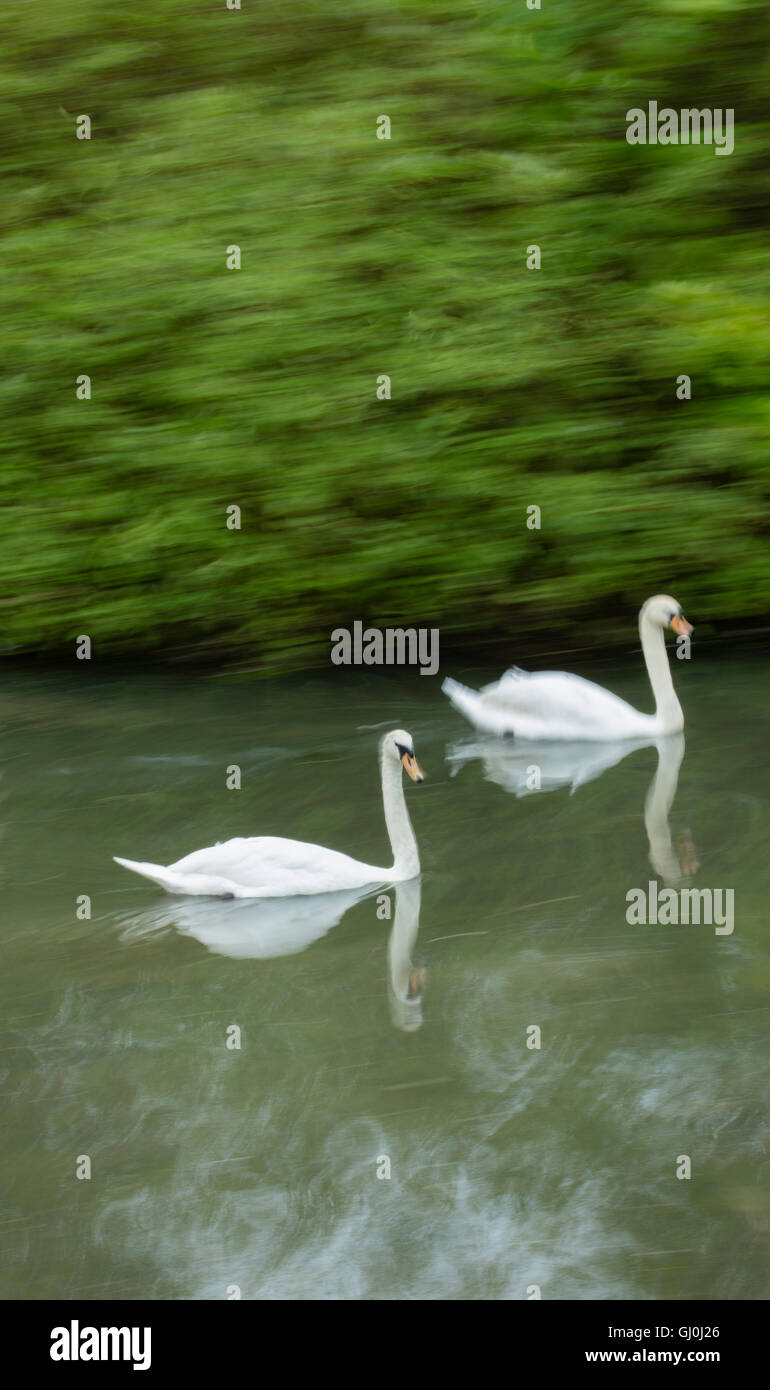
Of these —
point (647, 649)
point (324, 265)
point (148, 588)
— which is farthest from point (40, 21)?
point (647, 649)

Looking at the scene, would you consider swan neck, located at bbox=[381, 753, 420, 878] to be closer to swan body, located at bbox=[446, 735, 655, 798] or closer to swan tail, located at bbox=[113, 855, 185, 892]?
swan tail, located at bbox=[113, 855, 185, 892]

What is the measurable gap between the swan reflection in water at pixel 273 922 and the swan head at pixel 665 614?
2353 mm

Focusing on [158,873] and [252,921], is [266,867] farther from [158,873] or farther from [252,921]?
[158,873]

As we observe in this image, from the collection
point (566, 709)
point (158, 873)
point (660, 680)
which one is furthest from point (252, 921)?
point (660, 680)

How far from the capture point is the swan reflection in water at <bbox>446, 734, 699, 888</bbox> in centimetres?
656

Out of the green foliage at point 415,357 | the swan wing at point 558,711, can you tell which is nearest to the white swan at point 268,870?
the swan wing at point 558,711

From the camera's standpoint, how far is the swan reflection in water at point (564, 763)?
21.5 feet

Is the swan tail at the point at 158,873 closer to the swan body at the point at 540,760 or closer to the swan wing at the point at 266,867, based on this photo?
the swan wing at the point at 266,867

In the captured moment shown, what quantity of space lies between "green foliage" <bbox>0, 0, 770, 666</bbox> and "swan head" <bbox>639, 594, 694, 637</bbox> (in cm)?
93

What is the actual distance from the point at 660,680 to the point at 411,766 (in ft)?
6.50

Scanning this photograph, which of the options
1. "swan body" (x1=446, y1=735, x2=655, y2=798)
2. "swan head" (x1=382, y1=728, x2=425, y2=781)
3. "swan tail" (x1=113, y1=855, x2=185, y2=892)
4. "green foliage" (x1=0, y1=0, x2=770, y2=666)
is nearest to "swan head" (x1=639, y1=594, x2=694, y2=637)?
"swan body" (x1=446, y1=735, x2=655, y2=798)

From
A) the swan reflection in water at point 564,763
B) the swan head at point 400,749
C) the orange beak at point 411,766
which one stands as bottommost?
the orange beak at point 411,766

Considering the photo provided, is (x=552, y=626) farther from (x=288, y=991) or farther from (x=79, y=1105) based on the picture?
(x=79, y=1105)

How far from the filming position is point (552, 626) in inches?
342
